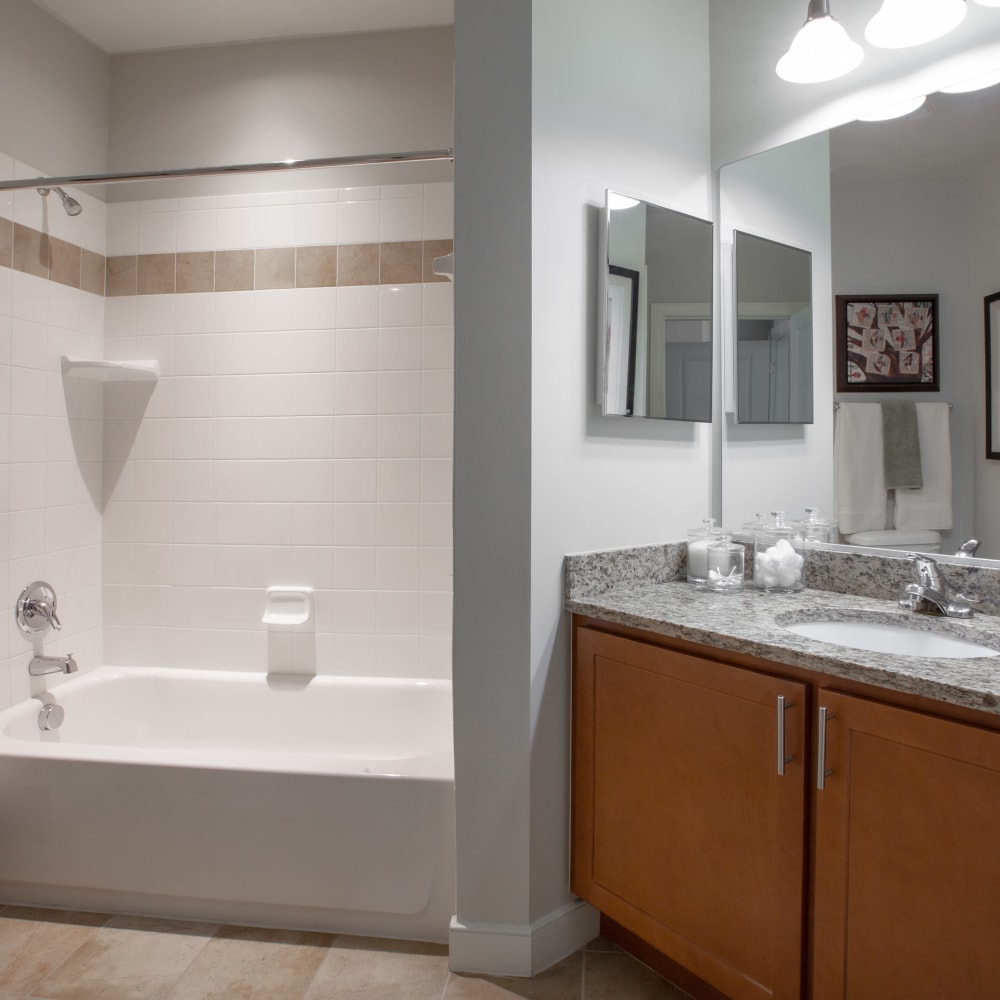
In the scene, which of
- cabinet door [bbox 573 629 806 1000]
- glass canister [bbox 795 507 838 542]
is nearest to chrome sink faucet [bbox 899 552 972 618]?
glass canister [bbox 795 507 838 542]

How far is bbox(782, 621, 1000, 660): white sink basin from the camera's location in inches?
55.2

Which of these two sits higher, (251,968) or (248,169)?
(248,169)

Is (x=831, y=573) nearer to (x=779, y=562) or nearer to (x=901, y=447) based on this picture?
(x=779, y=562)

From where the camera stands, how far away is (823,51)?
1.72 meters

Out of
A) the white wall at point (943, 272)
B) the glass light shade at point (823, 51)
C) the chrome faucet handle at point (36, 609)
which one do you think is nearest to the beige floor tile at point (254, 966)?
the chrome faucet handle at point (36, 609)

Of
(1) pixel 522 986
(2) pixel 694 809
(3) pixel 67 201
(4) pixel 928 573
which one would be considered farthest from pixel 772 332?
(3) pixel 67 201

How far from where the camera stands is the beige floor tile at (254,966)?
1.64 m

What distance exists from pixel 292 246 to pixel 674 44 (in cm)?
139

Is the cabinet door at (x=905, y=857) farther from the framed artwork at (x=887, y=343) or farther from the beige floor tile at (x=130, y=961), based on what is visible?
the beige floor tile at (x=130, y=961)

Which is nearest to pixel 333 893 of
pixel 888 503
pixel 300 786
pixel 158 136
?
pixel 300 786

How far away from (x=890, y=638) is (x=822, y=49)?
1.35 metres

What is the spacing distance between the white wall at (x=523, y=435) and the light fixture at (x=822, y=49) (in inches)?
17.2

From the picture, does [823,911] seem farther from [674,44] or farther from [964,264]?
[674,44]

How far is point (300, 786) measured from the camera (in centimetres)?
182
